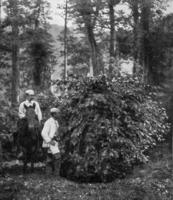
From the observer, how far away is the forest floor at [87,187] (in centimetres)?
1041

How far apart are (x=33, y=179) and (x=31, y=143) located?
55.1 inches

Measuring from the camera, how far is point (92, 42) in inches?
1222

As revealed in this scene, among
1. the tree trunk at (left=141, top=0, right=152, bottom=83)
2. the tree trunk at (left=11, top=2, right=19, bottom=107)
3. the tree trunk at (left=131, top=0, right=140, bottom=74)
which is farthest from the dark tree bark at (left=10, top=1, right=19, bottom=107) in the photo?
the tree trunk at (left=141, top=0, right=152, bottom=83)

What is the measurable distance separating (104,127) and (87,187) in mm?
1610

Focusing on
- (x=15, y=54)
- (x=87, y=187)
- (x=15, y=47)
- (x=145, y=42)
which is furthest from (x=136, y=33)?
(x=87, y=187)

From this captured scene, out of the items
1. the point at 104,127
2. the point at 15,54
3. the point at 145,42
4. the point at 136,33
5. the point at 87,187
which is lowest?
the point at 87,187

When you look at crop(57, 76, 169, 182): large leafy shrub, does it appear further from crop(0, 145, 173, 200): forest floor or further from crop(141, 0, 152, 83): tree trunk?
crop(141, 0, 152, 83): tree trunk

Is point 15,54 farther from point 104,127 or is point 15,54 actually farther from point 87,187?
point 87,187

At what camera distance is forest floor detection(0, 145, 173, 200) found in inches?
410

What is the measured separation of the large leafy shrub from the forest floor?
407 millimetres

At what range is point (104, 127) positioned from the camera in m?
11.7

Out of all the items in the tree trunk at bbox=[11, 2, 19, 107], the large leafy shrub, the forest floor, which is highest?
the tree trunk at bbox=[11, 2, 19, 107]

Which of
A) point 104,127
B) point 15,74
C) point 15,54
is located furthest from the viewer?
point 15,54

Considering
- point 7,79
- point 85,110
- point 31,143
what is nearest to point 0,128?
point 31,143
